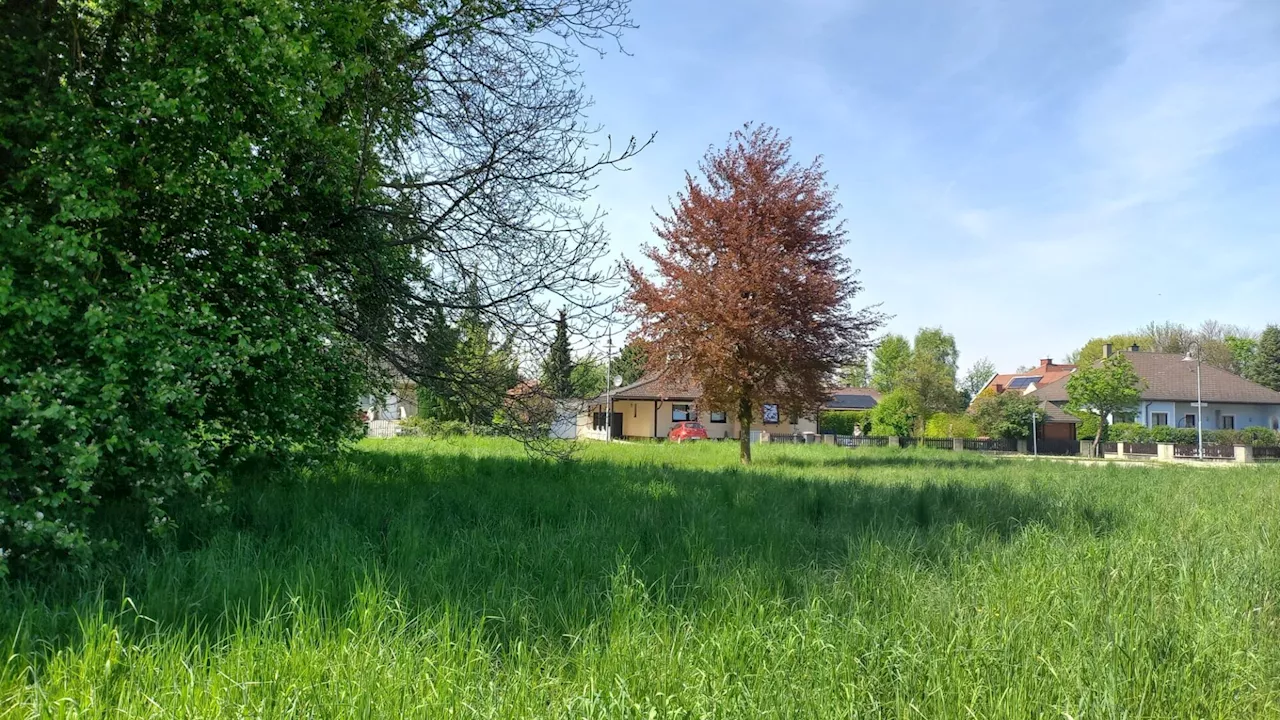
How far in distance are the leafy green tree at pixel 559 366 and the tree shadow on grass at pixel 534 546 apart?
1185mm

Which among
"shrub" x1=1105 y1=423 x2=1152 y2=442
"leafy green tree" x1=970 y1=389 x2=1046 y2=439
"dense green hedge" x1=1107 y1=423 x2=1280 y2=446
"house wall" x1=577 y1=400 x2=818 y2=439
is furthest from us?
"house wall" x1=577 y1=400 x2=818 y2=439

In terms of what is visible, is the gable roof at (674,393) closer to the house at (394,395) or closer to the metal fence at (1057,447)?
the house at (394,395)

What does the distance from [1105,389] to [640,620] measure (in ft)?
133

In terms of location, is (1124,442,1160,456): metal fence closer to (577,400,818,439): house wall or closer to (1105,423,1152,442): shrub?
(1105,423,1152,442): shrub

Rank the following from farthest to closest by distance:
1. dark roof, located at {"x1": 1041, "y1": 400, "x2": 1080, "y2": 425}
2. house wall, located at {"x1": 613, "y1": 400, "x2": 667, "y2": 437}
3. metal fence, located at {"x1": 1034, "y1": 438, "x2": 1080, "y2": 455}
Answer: dark roof, located at {"x1": 1041, "y1": 400, "x2": 1080, "y2": 425} → house wall, located at {"x1": 613, "y1": 400, "x2": 667, "y2": 437} → metal fence, located at {"x1": 1034, "y1": 438, "x2": 1080, "y2": 455}

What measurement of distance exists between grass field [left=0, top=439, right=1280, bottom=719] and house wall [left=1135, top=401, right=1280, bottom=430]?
51.0 meters

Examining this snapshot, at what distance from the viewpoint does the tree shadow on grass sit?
3.32 metres

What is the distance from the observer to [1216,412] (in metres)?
45.9

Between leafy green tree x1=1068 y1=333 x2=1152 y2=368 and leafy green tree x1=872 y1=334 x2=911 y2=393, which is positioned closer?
leafy green tree x1=1068 y1=333 x2=1152 y2=368

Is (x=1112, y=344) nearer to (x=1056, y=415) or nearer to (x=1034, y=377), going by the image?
(x=1034, y=377)

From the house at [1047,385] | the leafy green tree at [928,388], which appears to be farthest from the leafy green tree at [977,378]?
the leafy green tree at [928,388]

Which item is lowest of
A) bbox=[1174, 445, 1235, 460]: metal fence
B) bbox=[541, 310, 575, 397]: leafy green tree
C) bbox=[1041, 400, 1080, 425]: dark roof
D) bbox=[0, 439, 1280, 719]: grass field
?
bbox=[1174, 445, 1235, 460]: metal fence

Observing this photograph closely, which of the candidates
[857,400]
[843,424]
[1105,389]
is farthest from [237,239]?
[857,400]

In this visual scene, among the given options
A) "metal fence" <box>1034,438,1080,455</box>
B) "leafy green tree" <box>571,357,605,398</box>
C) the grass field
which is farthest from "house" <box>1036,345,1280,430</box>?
"leafy green tree" <box>571,357,605,398</box>
